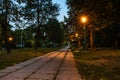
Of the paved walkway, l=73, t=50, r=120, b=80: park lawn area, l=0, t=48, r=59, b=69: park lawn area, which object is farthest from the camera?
l=0, t=48, r=59, b=69: park lawn area

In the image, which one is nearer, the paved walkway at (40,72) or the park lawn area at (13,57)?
the paved walkway at (40,72)

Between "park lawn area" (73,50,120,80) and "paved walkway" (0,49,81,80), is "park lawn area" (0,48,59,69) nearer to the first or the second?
→ "paved walkway" (0,49,81,80)

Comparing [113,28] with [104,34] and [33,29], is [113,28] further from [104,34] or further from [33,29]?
[33,29]

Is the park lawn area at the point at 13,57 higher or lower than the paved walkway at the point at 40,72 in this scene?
higher

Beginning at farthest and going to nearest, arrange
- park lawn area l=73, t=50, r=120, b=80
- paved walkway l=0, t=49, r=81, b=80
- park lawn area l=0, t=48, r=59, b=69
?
park lawn area l=0, t=48, r=59, b=69, park lawn area l=73, t=50, r=120, b=80, paved walkway l=0, t=49, r=81, b=80

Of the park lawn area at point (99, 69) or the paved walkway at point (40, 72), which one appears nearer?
the paved walkway at point (40, 72)

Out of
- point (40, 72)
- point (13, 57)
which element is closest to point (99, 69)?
point (40, 72)

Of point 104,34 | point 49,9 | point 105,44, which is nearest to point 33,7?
point 49,9

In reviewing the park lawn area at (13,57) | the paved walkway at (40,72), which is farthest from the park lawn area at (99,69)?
the park lawn area at (13,57)

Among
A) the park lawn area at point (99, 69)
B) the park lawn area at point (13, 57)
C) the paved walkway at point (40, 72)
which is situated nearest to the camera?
the paved walkway at point (40, 72)

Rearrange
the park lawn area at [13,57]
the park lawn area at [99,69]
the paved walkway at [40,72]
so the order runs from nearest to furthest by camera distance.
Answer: the paved walkway at [40,72] → the park lawn area at [99,69] → the park lawn area at [13,57]

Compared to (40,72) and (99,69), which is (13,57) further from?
(40,72)

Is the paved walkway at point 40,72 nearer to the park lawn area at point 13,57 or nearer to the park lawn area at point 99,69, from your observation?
the park lawn area at point 99,69

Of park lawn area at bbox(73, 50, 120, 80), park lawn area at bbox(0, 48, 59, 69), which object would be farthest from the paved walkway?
park lawn area at bbox(0, 48, 59, 69)
